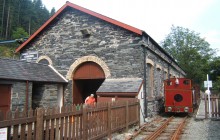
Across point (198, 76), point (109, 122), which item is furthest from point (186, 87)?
point (198, 76)

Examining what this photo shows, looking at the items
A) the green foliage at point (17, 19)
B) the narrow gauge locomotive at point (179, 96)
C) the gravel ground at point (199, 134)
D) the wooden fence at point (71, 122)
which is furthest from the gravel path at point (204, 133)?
the green foliage at point (17, 19)

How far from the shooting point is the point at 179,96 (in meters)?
14.3

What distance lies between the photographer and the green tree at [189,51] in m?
38.1

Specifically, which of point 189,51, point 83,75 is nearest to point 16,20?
point 189,51

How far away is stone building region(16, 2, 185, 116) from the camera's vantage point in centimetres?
1266

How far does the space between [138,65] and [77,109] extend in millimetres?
6800

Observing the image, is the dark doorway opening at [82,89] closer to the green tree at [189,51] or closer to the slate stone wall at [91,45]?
the slate stone wall at [91,45]

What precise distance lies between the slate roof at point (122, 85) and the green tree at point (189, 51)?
89.4 ft

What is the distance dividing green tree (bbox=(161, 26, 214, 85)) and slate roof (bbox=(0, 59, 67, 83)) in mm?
28432

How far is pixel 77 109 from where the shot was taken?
616cm

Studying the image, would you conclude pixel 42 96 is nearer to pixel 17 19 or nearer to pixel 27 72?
pixel 27 72

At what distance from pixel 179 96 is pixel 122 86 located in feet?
15.6

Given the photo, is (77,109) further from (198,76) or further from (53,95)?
(198,76)

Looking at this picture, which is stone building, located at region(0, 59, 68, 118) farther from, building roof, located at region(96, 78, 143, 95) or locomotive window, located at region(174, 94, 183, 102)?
locomotive window, located at region(174, 94, 183, 102)
